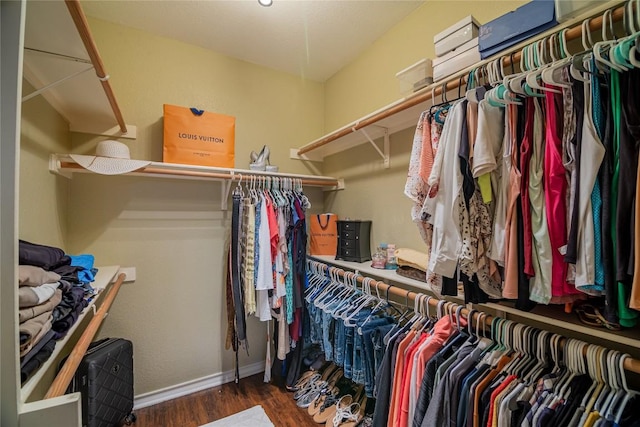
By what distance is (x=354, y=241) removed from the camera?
204cm

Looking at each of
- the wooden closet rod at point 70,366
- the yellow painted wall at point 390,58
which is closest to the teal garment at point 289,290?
the wooden closet rod at point 70,366

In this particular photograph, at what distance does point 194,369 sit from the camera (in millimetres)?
2217

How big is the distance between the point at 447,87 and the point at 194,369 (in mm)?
2514

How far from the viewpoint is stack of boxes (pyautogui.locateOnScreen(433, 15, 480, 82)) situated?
1183mm

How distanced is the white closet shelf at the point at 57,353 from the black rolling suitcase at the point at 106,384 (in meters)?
0.13

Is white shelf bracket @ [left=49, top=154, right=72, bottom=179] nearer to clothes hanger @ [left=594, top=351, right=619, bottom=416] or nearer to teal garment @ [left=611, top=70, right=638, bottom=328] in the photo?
teal garment @ [left=611, top=70, right=638, bottom=328]

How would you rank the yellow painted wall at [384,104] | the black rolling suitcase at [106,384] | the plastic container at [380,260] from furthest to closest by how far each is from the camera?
the plastic container at [380,260], the yellow painted wall at [384,104], the black rolling suitcase at [106,384]

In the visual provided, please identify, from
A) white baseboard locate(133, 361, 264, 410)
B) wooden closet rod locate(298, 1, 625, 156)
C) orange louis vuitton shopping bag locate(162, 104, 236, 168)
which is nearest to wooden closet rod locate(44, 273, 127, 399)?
orange louis vuitton shopping bag locate(162, 104, 236, 168)

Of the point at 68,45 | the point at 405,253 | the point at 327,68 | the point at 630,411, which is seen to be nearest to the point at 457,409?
the point at 630,411

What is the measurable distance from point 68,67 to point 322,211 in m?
1.99

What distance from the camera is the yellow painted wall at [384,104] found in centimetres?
171

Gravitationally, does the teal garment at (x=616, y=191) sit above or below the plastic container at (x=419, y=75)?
below

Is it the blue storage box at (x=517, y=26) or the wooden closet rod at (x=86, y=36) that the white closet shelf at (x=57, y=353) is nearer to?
the wooden closet rod at (x=86, y=36)

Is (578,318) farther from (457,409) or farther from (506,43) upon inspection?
(506,43)
